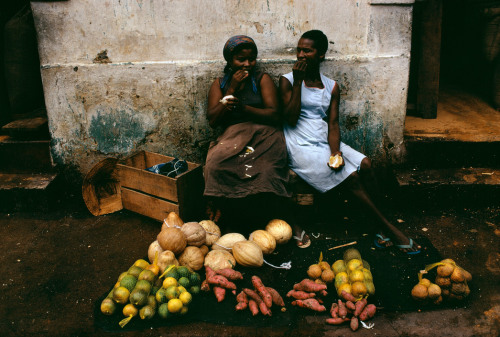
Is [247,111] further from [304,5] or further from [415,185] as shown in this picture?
[415,185]

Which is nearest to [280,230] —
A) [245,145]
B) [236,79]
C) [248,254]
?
[248,254]

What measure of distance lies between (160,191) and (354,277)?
2.10 metres

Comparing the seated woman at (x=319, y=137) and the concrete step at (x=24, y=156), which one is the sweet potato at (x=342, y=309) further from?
the concrete step at (x=24, y=156)

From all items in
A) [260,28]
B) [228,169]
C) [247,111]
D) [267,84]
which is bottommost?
[228,169]

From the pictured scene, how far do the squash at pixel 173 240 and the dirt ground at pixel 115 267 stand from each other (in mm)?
531

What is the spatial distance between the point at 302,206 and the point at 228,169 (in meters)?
1.02

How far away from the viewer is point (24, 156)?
4746mm

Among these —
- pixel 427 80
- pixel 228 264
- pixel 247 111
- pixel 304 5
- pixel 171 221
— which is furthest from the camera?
pixel 427 80

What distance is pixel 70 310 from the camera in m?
3.02

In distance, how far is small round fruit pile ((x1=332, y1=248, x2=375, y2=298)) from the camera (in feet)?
9.70

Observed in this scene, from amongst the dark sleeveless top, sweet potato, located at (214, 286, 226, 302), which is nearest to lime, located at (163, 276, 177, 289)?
sweet potato, located at (214, 286, 226, 302)

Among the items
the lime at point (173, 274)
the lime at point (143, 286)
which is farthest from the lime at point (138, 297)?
the lime at point (173, 274)

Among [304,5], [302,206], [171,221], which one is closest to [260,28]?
[304,5]

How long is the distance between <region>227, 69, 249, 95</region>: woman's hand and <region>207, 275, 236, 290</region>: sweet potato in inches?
73.0
